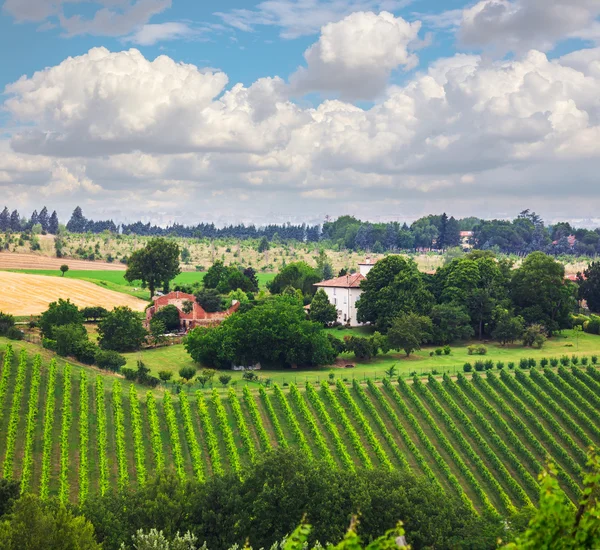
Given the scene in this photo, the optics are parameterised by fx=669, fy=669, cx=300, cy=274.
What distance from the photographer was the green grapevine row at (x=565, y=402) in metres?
47.8

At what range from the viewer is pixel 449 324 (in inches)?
2753

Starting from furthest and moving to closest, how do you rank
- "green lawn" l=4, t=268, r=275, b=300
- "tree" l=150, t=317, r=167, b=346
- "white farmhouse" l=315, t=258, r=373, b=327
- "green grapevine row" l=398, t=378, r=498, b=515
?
1. "green lawn" l=4, t=268, r=275, b=300
2. "white farmhouse" l=315, t=258, r=373, b=327
3. "tree" l=150, t=317, r=167, b=346
4. "green grapevine row" l=398, t=378, r=498, b=515

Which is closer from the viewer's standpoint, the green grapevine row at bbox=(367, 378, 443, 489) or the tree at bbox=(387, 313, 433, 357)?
the green grapevine row at bbox=(367, 378, 443, 489)

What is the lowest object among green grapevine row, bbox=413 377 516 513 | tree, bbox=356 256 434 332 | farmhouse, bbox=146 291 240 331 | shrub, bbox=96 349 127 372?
green grapevine row, bbox=413 377 516 513

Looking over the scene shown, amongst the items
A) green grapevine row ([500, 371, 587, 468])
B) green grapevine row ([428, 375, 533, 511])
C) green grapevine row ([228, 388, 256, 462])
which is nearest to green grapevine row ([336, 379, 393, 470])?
green grapevine row ([428, 375, 533, 511])

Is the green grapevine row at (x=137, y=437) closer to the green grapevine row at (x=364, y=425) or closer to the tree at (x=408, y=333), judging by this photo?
the green grapevine row at (x=364, y=425)

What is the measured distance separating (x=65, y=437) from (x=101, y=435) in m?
2.11

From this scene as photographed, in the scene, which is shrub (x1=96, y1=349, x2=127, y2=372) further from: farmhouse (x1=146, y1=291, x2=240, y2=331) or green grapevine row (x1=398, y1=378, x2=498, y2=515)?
farmhouse (x1=146, y1=291, x2=240, y2=331)

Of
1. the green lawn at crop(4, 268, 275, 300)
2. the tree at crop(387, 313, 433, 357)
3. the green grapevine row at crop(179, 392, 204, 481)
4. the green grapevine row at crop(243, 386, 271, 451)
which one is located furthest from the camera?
the green lawn at crop(4, 268, 275, 300)

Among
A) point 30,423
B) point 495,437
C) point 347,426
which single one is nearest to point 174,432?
point 30,423

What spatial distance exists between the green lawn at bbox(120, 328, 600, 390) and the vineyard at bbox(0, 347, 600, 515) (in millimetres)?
4495

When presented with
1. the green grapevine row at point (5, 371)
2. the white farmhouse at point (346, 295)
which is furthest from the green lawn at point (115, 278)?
the green grapevine row at point (5, 371)

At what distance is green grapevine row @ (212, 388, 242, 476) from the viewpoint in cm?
4019

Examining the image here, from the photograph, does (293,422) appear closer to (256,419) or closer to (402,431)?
(256,419)
